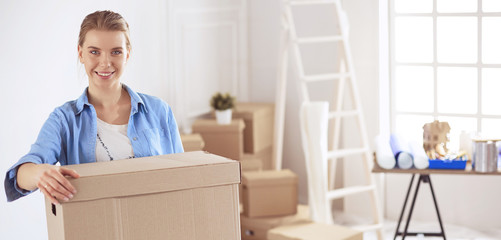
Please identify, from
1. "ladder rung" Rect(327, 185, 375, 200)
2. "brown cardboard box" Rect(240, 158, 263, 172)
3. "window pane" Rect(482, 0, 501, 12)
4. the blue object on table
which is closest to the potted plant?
"brown cardboard box" Rect(240, 158, 263, 172)

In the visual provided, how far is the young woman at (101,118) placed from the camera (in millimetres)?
1906

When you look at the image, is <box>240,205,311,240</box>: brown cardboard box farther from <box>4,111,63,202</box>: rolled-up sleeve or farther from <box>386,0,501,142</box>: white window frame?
<box>4,111,63,202</box>: rolled-up sleeve

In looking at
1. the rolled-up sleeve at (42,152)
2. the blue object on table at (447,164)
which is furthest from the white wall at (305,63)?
the rolled-up sleeve at (42,152)

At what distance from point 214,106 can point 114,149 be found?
2.67m

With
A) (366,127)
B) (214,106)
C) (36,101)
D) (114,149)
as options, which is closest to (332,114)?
(366,127)

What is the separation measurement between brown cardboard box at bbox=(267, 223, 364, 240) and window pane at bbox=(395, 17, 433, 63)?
4.74 feet

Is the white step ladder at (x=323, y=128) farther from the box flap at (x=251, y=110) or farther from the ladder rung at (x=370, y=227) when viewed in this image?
the box flap at (x=251, y=110)

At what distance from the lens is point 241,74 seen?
17.4ft

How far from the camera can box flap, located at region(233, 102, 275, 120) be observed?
15.8ft

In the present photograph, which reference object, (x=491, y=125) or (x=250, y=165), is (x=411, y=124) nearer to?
(x=491, y=125)

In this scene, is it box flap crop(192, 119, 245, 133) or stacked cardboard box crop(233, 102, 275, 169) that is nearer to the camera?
box flap crop(192, 119, 245, 133)

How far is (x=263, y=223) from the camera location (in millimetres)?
4227

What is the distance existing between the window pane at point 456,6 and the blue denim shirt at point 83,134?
2941 mm

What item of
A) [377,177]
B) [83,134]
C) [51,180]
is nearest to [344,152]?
[377,177]
